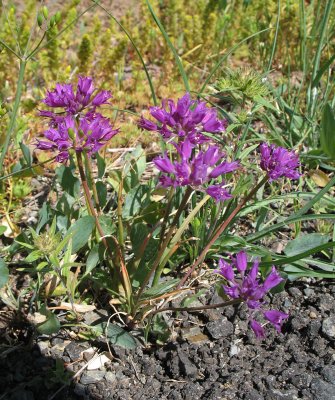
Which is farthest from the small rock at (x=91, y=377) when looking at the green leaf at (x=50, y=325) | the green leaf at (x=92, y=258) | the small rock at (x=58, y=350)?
→ the green leaf at (x=92, y=258)

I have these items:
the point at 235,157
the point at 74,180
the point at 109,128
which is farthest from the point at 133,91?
the point at 109,128

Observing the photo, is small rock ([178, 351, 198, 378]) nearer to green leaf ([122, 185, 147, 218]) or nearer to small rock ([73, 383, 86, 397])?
small rock ([73, 383, 86, 397])

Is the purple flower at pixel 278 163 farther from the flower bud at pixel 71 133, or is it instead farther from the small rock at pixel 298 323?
Answer: the small rock at pixel 298 323

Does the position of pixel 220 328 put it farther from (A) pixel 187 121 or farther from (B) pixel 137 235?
(A) pixel 187 121

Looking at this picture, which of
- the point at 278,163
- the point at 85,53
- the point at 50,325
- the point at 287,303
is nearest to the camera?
the point at 278,163

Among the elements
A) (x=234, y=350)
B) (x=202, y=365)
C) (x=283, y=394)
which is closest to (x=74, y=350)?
(x=202, y=365)

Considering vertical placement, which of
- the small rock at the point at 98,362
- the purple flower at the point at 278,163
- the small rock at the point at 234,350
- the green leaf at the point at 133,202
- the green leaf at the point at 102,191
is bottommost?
the small rock at the point at 234,350
